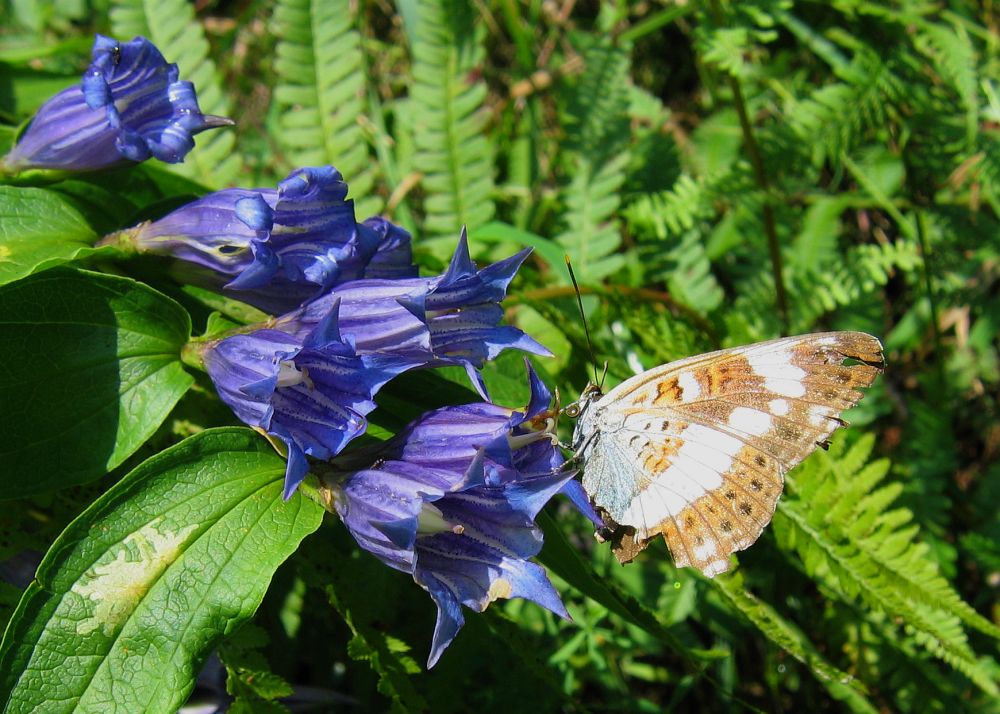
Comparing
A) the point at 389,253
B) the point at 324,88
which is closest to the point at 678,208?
the point at 324,88

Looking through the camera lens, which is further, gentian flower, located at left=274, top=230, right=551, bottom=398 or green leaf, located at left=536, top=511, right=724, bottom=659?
green leaf, located at left=536, top=511, right=724, bottom=659

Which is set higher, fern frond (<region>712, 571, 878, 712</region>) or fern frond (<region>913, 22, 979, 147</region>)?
fern frond (<region>913, 22, 979, 147</region>)

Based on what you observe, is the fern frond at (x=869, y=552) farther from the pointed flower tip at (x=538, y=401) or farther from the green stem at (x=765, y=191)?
the pointed flower tip at (x=538, y=401)

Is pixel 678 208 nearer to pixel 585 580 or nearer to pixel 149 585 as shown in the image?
pixel 585 580

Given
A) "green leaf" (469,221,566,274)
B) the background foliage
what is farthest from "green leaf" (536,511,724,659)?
"green leaf" (469,221,566,274)

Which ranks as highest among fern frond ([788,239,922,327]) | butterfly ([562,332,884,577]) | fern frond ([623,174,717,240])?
butterfly ([562,332,884,577])

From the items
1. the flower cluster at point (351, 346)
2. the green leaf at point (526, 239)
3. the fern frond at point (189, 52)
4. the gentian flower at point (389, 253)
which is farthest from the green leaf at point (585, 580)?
the fern frond at point (189, 52)

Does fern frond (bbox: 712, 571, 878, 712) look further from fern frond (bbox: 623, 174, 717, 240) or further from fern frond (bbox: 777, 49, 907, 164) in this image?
fern frond (bbox: 777, 49, 907, 164)
